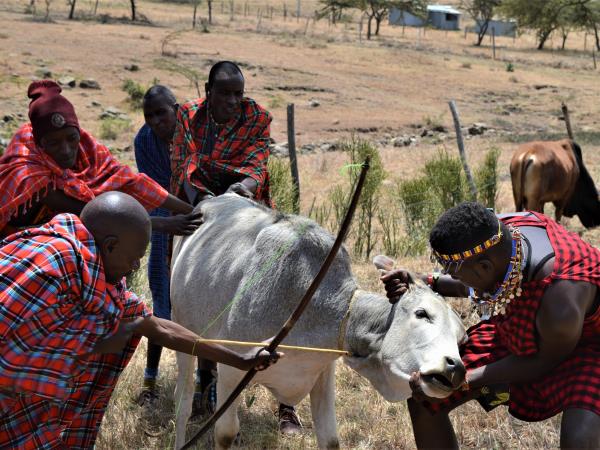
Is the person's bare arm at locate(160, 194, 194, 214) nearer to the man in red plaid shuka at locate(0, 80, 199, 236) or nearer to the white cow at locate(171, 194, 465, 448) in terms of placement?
the white cow at locate(171, 194, 465, 448)

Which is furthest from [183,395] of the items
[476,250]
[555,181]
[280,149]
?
[280,149]

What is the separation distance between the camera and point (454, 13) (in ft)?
178

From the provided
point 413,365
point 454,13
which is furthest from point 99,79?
point 454,13

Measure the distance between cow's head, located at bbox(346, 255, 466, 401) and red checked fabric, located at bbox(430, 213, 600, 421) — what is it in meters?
0.18

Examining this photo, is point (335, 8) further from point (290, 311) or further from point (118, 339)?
point (118, 339)

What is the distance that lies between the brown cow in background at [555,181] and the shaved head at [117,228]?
7.99 metres

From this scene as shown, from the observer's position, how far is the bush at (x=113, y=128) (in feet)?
58.1

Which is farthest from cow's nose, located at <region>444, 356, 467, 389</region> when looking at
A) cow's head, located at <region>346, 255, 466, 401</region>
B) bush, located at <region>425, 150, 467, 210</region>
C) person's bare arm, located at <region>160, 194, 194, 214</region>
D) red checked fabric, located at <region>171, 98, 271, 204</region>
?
bush, located at <region>425, 150, 467, 210</region>

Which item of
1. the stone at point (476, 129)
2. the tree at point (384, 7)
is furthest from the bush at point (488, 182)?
the tree at point (384, 7)

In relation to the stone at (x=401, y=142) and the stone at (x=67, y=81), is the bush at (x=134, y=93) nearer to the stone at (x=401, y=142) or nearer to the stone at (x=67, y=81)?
the stone at (x=67, y=81)

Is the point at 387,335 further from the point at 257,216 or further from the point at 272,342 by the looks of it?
the point at 257,216

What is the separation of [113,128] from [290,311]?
1503 cm

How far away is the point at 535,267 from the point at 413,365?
667 millimetres

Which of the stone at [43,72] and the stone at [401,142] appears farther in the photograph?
the stone at [43,72]
